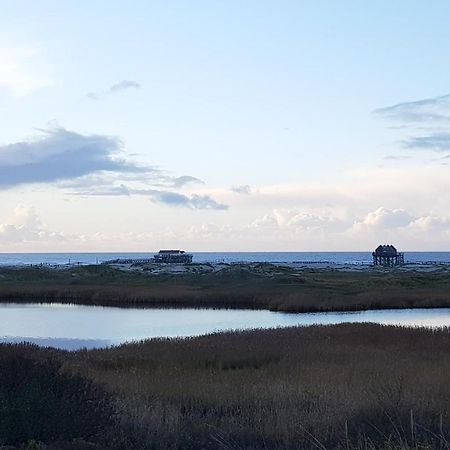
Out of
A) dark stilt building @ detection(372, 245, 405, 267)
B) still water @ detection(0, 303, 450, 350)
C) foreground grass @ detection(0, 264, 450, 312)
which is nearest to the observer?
still water @ detection(0, 303, 450, 350)

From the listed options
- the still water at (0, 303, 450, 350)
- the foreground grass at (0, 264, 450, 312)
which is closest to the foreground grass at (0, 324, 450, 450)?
the still water at (0, 303, 450, 350)

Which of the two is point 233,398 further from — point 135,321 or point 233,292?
point 233,292

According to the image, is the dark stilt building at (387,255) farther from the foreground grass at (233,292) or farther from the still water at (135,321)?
the still water at (135,321)

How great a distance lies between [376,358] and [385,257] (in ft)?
393

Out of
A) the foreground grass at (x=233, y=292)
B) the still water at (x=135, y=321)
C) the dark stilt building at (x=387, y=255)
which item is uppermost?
the dark stilt building at (x=387, y=255)

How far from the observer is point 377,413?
10.7 metres

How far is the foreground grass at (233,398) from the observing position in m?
8.89

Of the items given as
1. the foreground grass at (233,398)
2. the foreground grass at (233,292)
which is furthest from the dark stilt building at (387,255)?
the foreground grass at (233,398)

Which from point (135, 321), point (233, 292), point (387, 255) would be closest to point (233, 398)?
point (135, 321)

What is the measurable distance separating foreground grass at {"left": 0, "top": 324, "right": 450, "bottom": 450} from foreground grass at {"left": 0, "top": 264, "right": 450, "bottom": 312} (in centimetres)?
2662

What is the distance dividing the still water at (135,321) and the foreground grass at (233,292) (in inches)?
127

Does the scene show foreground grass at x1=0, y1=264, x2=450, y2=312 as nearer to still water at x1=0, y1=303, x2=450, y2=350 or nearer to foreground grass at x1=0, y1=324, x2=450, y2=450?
still water at x1=0, y1=303, x2=450, y2=350

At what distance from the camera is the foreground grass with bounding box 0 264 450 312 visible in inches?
1934

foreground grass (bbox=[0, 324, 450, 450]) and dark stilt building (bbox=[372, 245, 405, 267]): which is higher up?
dark stilt building (bbox=[372, 245, 405, 267])
